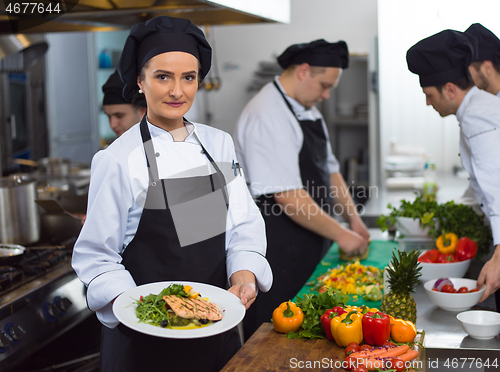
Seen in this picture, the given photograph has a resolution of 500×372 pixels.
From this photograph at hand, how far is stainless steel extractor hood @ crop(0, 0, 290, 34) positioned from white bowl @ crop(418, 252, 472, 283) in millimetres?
1139

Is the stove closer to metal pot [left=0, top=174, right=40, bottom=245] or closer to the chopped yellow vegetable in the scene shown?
metal pot [left=0, top=174, right=40, bottom=245]

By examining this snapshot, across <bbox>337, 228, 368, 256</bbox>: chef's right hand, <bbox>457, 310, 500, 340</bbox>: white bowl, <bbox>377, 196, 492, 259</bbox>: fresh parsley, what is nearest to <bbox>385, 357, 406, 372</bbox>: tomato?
<bbox>457, 310, 500, 340</bbox>: white bowl

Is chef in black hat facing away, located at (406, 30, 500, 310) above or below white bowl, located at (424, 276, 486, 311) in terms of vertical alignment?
above

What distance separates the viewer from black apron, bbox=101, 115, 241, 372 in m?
1.40

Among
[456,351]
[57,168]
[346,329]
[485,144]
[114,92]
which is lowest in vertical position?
[456,351]

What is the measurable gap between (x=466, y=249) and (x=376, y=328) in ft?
2.65

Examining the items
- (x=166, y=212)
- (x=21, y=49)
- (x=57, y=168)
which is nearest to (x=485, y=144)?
(x=166, y=212)

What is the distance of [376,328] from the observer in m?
1.31

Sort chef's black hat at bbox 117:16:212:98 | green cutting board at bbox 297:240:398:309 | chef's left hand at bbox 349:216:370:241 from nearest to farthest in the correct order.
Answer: chef's black hat at bbox 117:16:212:98 < green cutting board at bbox 297:240:398:309 < chef's left hand at bbox 349:216:370:241

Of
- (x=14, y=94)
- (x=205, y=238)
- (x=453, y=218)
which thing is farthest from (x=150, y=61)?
(x=14, y=94)

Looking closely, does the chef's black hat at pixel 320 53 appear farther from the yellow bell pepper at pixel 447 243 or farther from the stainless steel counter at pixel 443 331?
the stainless steel counter at pixel 443 331

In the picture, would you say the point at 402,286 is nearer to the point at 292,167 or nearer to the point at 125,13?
the point at 292,167

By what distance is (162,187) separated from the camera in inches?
55.0

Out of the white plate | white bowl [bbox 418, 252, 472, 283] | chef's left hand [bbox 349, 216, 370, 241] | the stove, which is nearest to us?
the white plate
